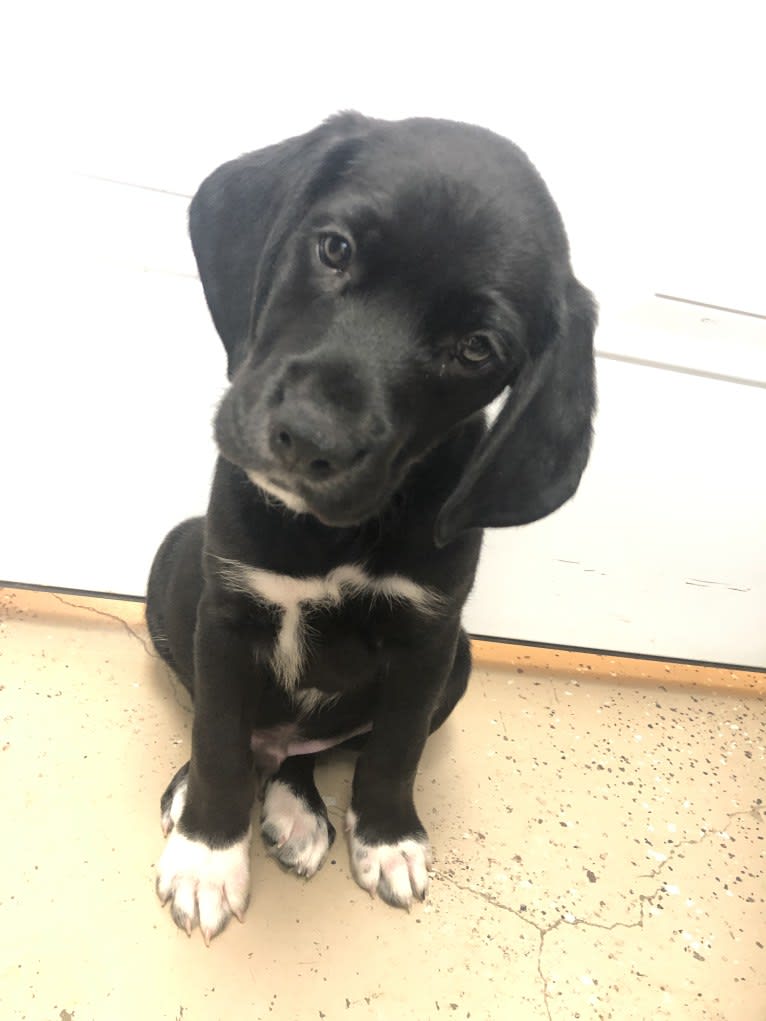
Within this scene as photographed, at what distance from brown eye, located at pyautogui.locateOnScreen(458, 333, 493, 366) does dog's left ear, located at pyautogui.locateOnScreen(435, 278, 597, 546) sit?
0.06 metres

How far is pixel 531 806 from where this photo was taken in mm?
1769

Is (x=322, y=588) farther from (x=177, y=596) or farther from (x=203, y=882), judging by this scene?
(x=203, y=882)

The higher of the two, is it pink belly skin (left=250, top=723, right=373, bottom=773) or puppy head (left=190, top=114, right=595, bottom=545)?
puppy head (left=190, top=114, right=595, bottom=545)

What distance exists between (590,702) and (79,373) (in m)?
1.57

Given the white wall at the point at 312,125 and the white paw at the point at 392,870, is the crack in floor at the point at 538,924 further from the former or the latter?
the white wall at the point at 312,125

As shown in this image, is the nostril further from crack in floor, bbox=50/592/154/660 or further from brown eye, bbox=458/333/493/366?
crack in floor, bbox=50/592/154/660

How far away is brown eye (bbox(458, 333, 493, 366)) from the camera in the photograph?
1.03 m

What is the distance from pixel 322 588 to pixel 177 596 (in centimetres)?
47

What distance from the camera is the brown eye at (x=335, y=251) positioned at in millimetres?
1019

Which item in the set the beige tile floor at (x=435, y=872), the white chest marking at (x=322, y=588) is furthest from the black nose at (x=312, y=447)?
the beige tile floor at (x=435, y=872)

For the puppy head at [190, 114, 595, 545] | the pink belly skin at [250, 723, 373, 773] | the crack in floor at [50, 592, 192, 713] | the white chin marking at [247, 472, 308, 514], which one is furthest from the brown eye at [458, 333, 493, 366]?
the crack in floor at [50, 592, 192, 713]

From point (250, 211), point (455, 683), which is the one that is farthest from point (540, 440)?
point (455, 683)

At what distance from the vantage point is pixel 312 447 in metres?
0.93

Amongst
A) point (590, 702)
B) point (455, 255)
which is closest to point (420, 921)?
point (590, 702)
